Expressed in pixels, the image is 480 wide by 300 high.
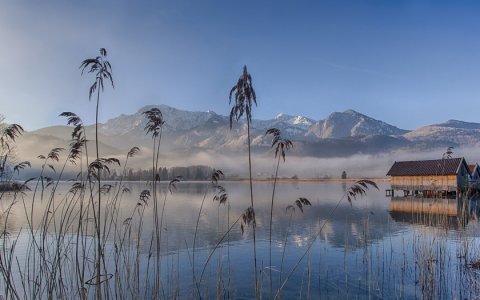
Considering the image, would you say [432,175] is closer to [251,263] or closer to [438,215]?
[438,215]

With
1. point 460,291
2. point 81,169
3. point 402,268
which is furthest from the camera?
point 402,268

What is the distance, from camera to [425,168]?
54000 mm

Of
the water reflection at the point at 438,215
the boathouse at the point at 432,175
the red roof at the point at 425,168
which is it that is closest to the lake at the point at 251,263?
the water reflection at the point at 438,215

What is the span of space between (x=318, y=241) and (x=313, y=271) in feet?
20.8

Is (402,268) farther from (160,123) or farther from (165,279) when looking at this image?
(160,123)

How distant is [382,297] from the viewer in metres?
10.1

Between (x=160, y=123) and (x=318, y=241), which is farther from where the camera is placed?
(x=318, y=241)

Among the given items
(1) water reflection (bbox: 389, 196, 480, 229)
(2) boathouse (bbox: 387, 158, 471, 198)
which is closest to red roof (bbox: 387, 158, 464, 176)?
(2) boathouse (bbox: 387, 158, 471, 198)

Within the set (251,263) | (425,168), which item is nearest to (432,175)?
(425,168)

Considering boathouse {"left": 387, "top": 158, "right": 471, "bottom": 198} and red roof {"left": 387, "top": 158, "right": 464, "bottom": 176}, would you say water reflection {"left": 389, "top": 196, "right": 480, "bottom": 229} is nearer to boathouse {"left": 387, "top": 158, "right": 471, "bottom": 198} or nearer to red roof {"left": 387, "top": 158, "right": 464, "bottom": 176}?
boathouse {"left": 387, "top": 158, "right": 471, "bottom": 198}

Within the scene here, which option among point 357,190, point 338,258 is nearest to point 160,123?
point 357,190

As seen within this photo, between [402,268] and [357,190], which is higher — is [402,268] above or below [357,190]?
below

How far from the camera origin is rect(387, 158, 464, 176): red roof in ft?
169

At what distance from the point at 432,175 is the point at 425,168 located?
250 cm
